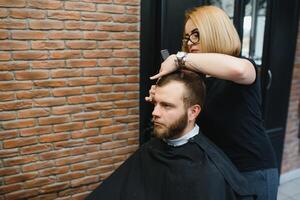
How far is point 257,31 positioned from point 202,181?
234cm

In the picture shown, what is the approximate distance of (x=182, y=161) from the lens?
1358 millimetres

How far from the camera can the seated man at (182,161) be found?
129 cm

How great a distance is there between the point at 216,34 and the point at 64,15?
1234 millimetres

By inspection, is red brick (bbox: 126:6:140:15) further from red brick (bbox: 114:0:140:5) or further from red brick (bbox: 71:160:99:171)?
red brick (bbox: 71:160:99:171)

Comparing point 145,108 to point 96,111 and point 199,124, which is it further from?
point 199,124

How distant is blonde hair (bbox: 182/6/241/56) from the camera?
4.21ft

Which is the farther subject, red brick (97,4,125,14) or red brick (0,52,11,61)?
red brick (97,4,125,14)

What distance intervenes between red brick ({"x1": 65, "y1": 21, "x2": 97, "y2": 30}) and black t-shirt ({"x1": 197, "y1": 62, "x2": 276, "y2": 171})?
1129 mm

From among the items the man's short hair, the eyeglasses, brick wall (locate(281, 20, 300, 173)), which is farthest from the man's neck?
brick wall (locate(281, 20, 300, 173))

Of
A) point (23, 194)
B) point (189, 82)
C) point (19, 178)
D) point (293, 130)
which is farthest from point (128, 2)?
point (293, 130)

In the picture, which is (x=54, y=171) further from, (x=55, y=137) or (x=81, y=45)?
(x=81, y=45)

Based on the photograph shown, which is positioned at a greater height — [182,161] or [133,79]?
[133,79]

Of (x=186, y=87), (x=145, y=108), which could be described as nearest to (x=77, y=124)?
(x=145, y=108)

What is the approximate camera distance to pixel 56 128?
2.23m
